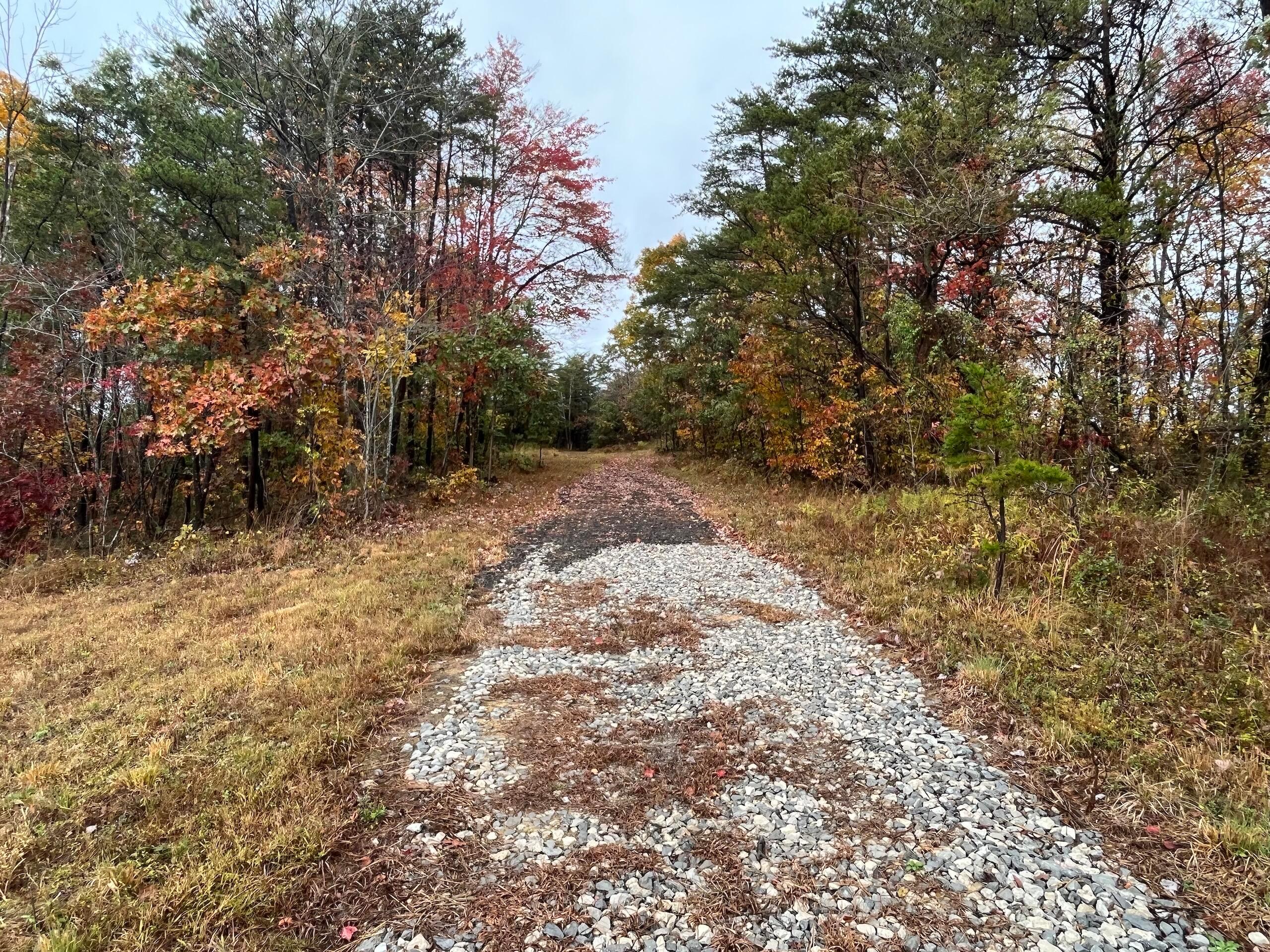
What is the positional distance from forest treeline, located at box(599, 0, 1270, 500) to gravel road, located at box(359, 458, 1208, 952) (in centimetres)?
325

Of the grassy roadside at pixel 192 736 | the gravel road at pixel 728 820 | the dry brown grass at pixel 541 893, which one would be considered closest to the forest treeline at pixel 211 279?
the grassy roadside at pixel 192 736

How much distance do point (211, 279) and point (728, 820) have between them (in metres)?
11.9

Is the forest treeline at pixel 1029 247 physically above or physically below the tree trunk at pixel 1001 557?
above

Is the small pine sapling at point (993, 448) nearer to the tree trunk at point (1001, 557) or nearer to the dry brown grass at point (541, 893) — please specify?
the tree trunk at point (1001, 557)

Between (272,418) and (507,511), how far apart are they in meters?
5.49

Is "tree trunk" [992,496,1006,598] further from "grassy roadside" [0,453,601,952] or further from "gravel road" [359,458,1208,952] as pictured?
"grassy roadside" [0,453,601,952]

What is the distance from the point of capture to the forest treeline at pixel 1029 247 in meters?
6.95

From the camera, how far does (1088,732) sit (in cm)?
382

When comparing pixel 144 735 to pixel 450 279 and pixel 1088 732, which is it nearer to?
pixel 1088 732

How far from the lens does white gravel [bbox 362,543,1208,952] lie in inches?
98.2

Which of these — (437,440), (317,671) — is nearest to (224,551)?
(317,671)

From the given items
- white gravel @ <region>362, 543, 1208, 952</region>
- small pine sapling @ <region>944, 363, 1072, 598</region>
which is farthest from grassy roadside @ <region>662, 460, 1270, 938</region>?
small pine sapling @ <region>944, 363, 1072, 598</region>

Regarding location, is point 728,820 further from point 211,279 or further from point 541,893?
point 211,279

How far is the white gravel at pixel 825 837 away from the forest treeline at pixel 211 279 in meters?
8.13
